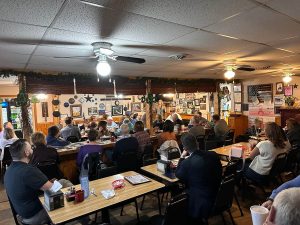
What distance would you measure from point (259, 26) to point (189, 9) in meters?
1.01

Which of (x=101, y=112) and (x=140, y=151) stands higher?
(x=101, y=112)

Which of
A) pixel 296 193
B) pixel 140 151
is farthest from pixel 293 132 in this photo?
pixel 296 193

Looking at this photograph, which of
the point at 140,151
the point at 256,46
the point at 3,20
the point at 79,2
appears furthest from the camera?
the point at 140,151

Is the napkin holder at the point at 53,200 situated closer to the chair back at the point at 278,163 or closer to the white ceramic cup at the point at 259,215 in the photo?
the white ceramic cup at the point at 259,215

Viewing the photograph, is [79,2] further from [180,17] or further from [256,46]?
[256,46]

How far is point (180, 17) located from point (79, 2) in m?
0.92

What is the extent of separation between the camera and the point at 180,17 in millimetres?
2121

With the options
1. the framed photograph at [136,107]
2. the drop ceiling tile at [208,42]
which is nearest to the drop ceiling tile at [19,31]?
the drop ceiling tile at [208,42]

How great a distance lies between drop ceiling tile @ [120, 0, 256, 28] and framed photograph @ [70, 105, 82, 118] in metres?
8.60

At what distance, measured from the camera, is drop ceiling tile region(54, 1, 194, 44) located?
76.1 inches

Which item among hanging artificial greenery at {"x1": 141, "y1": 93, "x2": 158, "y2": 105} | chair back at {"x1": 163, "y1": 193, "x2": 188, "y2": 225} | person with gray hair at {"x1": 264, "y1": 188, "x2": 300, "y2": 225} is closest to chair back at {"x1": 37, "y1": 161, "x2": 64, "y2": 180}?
chair back at {"x1": 163, "y1": 193, "x2": 188, "y2": 225}

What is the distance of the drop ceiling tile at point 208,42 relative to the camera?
9.04ft

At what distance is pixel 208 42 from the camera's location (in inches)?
120

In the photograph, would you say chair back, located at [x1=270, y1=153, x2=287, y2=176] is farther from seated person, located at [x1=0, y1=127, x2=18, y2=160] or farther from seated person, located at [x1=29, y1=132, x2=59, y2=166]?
seated person, located at [x1=0, y1=127, x2=18, y2=160]
